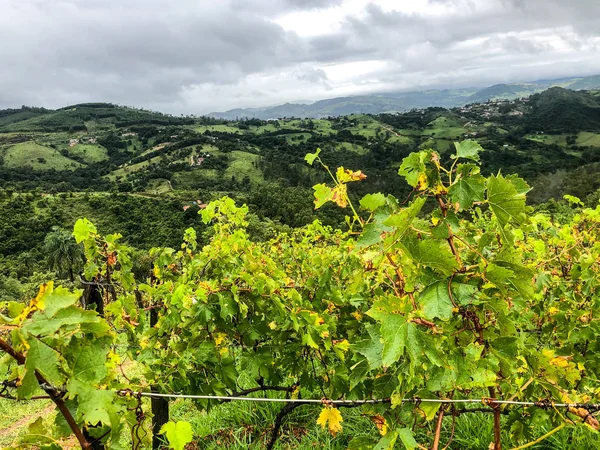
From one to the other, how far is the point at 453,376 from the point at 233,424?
351 cm

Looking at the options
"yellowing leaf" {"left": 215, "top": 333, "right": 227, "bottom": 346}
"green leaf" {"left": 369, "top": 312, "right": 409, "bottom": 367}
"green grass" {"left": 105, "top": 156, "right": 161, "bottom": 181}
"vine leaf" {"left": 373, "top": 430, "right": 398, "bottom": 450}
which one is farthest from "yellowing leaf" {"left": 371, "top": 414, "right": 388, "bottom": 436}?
"green grass" {"left": 105, "top": 156, "right": 161, "bottom": 181}

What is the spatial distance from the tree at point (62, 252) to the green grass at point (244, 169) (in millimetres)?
64019

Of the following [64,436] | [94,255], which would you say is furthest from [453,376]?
[94,255]

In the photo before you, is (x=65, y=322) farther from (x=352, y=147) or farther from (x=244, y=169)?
(x=352, y=147)

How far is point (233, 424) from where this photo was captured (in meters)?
4.49

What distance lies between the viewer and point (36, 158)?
5266 inches

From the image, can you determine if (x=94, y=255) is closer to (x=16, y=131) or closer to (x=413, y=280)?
(x=413, y=280)

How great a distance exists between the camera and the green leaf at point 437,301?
1.42 m

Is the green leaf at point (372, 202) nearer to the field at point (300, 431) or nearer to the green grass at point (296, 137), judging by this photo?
the field at point (300, 431)

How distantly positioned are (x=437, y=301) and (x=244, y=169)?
4740 inches

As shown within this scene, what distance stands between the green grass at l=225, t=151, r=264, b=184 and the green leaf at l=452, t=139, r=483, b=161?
11406 cm

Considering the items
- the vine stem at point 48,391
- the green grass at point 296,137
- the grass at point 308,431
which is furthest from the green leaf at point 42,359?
the green grass at point 296,137

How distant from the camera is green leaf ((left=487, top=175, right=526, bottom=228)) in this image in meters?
1.41

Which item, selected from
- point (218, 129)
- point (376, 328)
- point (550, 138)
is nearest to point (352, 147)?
point (550, 138)
